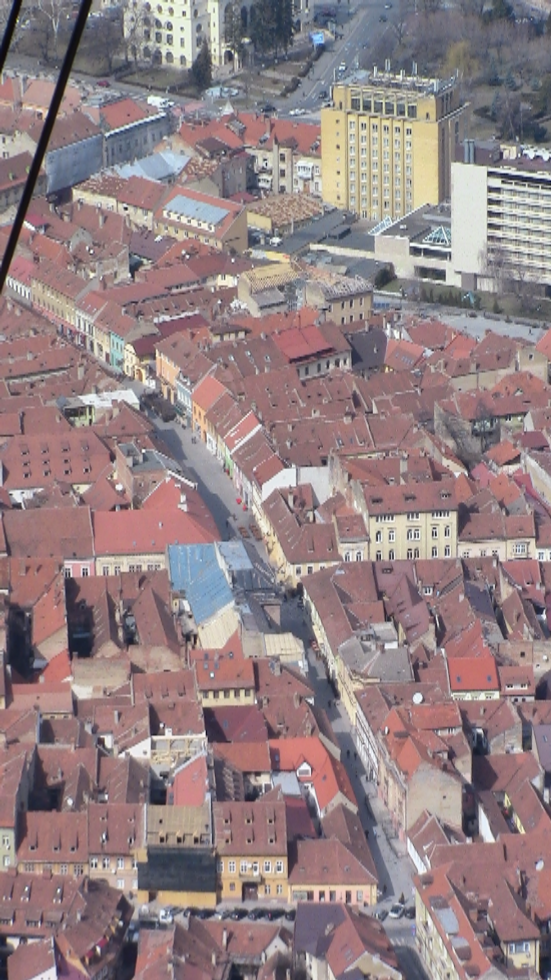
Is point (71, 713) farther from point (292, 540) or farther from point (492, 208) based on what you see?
point (492, 208)

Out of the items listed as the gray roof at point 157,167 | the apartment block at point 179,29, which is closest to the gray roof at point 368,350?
the gray roof at point 157,167

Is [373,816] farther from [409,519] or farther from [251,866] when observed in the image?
[409,519]

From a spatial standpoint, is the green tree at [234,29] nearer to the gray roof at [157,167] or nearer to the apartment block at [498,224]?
the gray roof at [157,167]

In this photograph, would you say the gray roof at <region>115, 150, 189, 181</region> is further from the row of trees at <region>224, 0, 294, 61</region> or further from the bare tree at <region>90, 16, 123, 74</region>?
the bare tree at <region>90, 16, 123, 74</region>

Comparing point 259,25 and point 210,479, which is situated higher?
point 259,25

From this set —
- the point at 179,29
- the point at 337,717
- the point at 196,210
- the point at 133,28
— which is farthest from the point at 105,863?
the point at 133,28

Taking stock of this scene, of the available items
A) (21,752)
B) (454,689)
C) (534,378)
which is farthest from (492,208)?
(21,752)
